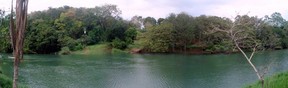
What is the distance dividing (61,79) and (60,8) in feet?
161

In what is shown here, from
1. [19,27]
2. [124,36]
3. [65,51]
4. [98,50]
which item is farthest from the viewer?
[124,36]

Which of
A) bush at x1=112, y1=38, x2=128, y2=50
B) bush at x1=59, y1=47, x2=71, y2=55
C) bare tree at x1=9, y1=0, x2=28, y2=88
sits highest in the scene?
bare tree at x1=9, y1=0, x2=28, y2=88

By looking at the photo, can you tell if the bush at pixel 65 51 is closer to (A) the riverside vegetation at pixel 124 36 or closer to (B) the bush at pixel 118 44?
(A) the riverside vegetation at pixel 124 36

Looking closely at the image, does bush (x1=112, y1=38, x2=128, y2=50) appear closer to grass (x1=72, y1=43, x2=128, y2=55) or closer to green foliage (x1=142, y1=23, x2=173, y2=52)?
grass (x1=72, y1=43, x2=128, y2=55)

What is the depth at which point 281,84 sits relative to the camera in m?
Result: 11.6

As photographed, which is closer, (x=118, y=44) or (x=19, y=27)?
(x=19, y=27)

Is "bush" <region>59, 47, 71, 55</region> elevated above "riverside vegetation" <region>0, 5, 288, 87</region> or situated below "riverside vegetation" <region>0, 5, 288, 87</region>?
below

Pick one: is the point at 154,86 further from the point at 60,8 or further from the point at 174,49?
the point at 60,8

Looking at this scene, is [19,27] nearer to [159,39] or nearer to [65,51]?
[65,51]

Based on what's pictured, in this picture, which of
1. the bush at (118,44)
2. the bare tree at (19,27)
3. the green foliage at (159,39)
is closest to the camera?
the bare tree at (19,27)

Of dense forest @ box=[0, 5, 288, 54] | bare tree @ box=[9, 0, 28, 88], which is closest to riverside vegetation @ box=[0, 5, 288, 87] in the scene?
dense forest @ box=[0, 5, 288, 54]

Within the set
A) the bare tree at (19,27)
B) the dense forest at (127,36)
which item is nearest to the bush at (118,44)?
the dense forest at (127,36)

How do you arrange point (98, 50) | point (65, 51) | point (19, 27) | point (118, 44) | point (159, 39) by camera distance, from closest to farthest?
1. point (19, 27)
2. point (65, 51)
3. point (159, 39)
4. point (98, 50)
5. point (118, 44)

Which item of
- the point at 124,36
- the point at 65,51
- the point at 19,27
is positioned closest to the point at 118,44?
the point at 124,36
